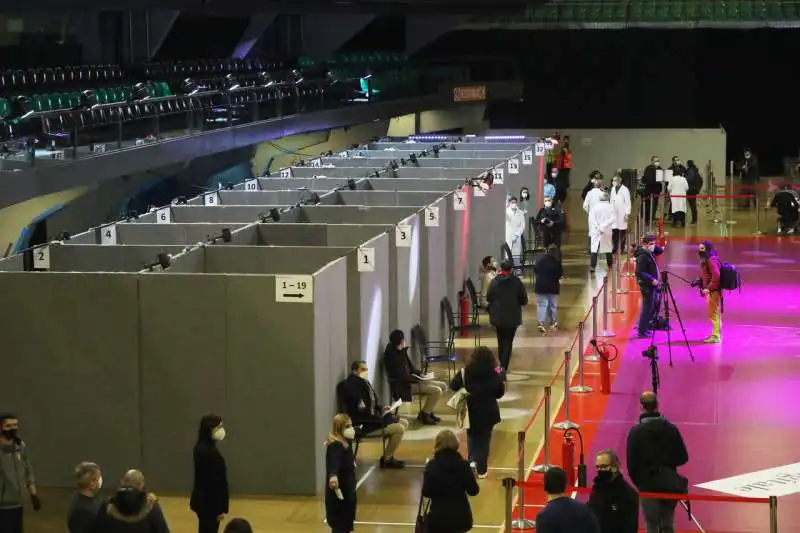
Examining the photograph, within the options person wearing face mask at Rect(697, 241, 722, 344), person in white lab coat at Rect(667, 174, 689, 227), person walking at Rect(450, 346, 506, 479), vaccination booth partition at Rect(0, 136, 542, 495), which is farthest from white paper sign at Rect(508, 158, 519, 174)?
person walking at Rect(450, 346, 506, 479)

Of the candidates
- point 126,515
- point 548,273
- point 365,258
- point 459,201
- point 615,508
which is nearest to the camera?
point 126,515

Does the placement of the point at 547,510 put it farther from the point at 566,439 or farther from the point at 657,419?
the point at 566,439

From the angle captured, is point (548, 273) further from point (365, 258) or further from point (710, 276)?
point (365, 258)

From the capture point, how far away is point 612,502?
1019 centimetres

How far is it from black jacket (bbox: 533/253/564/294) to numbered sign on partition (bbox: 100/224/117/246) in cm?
646

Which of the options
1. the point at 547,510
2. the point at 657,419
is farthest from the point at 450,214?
the point at 547,510

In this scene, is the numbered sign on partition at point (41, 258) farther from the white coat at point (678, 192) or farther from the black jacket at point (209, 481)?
the white coat at point (678, 192)

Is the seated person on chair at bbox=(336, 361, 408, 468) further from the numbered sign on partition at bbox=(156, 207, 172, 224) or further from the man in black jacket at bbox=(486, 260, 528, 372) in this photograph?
the numbered sign on partition at bbox=(156, 207, 172, 224)

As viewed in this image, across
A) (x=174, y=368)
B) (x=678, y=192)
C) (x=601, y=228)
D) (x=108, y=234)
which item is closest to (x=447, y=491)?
(x=174, y=368)

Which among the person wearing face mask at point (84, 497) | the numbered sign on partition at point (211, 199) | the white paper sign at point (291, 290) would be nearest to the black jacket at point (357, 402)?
the white paper sign at point (291, 290)

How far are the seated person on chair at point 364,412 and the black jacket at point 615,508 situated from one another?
13.7 ft

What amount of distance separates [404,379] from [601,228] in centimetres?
1115

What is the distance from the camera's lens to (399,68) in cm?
4281

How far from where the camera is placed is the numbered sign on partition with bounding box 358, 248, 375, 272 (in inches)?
604
